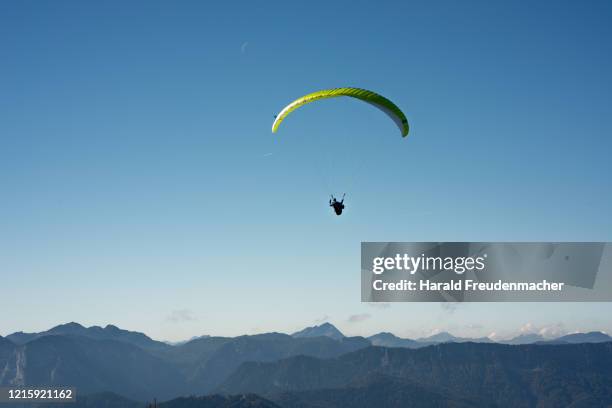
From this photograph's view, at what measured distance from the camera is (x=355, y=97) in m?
55.1

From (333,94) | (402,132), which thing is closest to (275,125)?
(333,94)

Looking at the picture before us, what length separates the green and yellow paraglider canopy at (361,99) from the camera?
54.6 m

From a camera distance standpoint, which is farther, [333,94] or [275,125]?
[275,125]

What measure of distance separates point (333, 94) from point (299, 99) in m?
4.21

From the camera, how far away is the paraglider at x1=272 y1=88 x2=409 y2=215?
179ft

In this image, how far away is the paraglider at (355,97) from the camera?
5462cm

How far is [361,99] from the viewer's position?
55.7m

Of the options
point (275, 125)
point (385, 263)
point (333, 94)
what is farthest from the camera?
point (385, 263)

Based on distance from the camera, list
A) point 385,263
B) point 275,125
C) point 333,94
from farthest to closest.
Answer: point 385,263
point 275,125
point 333,94

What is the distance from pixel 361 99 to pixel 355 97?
0.80m

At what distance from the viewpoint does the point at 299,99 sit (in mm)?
57344

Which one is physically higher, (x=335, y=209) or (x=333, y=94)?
(x=333, y=94)

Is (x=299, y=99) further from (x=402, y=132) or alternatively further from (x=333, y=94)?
(x=402, y=132)

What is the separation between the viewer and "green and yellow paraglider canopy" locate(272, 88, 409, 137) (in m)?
54.6
